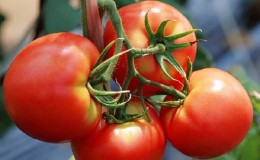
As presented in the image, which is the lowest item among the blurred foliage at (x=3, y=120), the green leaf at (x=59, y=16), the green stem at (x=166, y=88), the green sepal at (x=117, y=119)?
the blurred foliage at (x=3, y=120)

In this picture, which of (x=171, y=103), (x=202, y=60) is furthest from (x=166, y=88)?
(x=202, y=60)

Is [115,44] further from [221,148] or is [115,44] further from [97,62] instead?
[221,148]

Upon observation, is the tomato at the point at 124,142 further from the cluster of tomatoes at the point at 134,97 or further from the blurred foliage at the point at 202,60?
the blurred foliage at the point at 202,60

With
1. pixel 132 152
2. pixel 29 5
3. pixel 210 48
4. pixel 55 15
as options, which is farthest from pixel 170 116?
pixel 29 5

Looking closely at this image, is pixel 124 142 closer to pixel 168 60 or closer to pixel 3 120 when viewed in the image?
pixel 168 60

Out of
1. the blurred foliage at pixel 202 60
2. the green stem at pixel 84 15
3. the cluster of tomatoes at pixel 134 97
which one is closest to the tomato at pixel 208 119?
the cluster of tomatoes at pixel 134 97

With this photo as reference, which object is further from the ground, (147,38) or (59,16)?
(147,38)

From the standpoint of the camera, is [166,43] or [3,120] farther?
[3,120]
